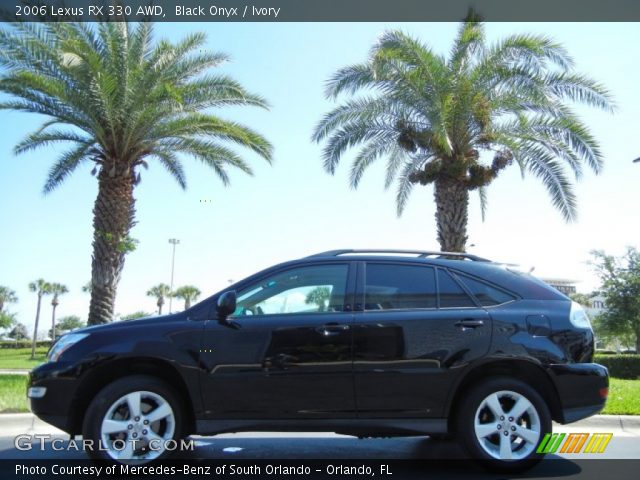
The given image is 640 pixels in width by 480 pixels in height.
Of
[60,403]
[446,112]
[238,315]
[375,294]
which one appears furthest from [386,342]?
[446,112]

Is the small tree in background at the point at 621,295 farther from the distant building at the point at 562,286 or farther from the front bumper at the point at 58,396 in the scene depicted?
the front bumper at the point at 58,396

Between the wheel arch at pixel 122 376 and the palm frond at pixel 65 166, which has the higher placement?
the palm frond at pixel 65 166

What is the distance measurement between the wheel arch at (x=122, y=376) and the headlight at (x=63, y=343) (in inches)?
11.8

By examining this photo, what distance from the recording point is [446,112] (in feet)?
45.9

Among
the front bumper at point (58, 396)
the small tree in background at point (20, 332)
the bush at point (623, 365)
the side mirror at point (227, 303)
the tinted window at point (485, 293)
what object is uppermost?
the tinted window at point (485, 293)

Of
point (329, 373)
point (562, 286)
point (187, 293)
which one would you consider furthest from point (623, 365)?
point (187, 293)

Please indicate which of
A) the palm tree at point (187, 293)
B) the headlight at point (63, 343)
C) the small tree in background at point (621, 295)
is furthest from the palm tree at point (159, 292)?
the headlight at point (63, 343)

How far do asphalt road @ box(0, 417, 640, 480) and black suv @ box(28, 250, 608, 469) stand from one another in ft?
1.63

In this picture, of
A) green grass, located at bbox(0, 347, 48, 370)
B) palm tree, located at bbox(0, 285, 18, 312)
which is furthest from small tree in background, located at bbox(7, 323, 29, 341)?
green grass, located at bbox(0, 347, 48, 370)

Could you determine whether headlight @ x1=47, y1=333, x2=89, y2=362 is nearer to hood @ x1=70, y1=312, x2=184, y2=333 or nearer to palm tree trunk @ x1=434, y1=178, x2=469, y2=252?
hood @ x1=70, y1=312, x2=184, y2=333

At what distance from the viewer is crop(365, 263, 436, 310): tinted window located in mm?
5004

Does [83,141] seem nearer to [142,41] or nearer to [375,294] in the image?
[142,41]

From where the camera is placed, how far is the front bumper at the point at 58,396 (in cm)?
467

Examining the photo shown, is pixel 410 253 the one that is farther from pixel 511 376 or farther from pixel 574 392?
pixel 574 392
